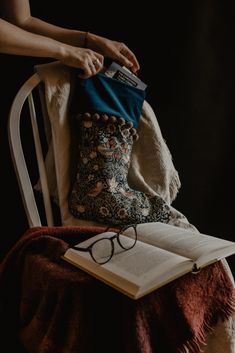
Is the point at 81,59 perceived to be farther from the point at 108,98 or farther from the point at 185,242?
the point at 185,242

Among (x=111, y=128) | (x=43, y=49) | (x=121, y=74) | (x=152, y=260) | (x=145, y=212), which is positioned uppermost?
(x=43, y=49)

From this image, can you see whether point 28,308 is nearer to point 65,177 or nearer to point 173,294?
point 173,294

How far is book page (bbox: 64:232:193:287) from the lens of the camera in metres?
0.63

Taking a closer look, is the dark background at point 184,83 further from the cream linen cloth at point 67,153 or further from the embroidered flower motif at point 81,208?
the embroidered flower motif at point 81,208

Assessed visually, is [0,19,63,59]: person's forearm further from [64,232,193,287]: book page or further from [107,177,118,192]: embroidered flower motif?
[64,232,193,287]: book page

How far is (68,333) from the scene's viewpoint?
67 centimetres

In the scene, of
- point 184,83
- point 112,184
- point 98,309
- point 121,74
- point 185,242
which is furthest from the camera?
point 184,83

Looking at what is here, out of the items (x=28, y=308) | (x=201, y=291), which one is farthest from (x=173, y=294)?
(x=28, y=308)

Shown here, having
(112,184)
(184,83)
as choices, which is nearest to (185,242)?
(112,184)

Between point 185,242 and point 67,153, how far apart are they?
477 millimetres

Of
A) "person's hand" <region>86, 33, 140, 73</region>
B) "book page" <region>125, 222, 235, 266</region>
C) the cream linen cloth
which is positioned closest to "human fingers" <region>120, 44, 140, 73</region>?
"person's hand" <region>86, 33, 140, 73</region>

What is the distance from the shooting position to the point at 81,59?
1042 millimetres

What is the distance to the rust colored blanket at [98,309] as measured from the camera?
2.12ft

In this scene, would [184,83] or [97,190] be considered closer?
[97,190]
